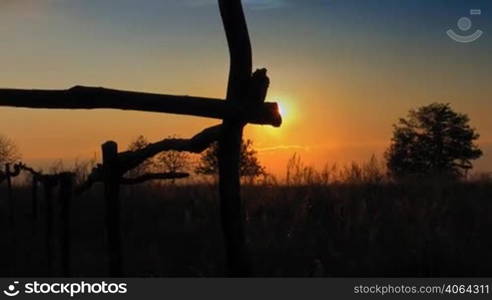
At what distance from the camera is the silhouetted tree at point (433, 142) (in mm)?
33156

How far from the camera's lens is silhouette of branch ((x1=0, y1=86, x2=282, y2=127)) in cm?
462

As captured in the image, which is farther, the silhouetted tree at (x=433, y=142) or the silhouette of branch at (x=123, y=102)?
the silhouetted tree at (x=433, y=142)

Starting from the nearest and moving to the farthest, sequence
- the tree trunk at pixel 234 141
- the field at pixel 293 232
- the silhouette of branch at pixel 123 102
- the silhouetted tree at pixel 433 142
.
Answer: the silhouette of branch at pixel 123 102 < the tree trunk at pixel 234 141 < the field at pixel 293 232 < the silhouetted tree at pixel 433 142

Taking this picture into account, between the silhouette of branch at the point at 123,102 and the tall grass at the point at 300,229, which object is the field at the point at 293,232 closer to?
the tall grass at the point at 300,229

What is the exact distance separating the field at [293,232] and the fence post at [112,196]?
5.85 feet

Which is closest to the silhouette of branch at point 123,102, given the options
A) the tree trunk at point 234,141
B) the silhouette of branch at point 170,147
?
the tree trunk at point 234,141

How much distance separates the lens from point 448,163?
3347 cm

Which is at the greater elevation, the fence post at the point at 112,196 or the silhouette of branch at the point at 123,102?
the silhouette of branch at the point at 123,102

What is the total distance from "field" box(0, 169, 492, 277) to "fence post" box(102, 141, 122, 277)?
1.78 m

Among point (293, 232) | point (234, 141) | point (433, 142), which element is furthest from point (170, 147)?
point (433, 142)

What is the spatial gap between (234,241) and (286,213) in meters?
5.79

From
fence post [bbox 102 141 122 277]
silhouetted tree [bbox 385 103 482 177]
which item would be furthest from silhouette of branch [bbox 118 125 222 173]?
silhouetted tree [bbox 385 103 482 177]

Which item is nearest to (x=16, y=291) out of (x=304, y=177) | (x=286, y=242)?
(x=286, y=242)

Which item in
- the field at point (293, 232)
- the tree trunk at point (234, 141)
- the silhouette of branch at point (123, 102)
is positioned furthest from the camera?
the field at point (293, 232)
